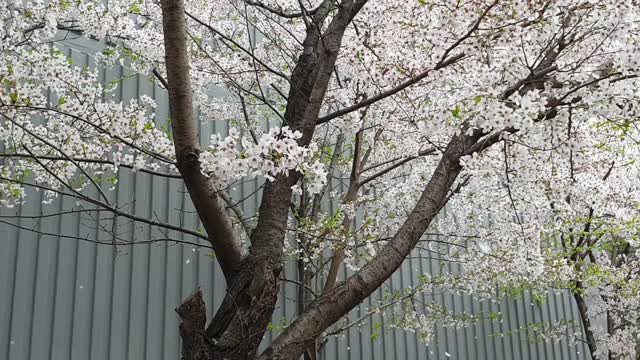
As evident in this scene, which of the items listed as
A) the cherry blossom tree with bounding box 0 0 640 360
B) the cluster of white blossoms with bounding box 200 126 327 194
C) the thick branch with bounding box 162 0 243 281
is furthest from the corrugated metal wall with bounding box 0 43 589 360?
the cluster of white blossoms with bounding box 200 126 327 194

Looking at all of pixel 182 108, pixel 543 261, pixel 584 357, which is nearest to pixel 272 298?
pixel 182 108

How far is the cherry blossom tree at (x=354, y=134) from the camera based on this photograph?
2.65m

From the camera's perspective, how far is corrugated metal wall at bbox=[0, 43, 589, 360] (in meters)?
4.13

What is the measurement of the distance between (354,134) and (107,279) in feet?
6.64

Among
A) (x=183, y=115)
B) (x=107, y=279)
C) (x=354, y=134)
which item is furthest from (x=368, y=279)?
(x=107, y=279)

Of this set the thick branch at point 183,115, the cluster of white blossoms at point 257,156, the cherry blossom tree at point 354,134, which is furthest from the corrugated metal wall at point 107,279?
the cluster of white blossoms at point 257,156

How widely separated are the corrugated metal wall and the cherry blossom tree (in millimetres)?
196

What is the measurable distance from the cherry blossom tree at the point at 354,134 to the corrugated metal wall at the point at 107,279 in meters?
0.20

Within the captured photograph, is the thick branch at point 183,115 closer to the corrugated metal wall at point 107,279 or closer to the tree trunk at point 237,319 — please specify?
the tree trunk at point 237,319

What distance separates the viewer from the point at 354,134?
4.11 m

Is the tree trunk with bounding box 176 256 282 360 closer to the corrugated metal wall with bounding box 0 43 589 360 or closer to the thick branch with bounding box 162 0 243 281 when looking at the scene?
the thick branch with bounding box 162 0 243 281

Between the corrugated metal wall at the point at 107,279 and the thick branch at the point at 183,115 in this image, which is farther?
the corrugated metal wall at the point at 107,279

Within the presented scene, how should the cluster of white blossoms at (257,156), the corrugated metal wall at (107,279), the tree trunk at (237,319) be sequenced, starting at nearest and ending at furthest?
the cluster of white blossoms at (257,156) < the tree trunk at (237,319) < the corrugated metal wall at (107,279)

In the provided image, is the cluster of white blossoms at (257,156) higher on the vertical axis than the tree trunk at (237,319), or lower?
higher
